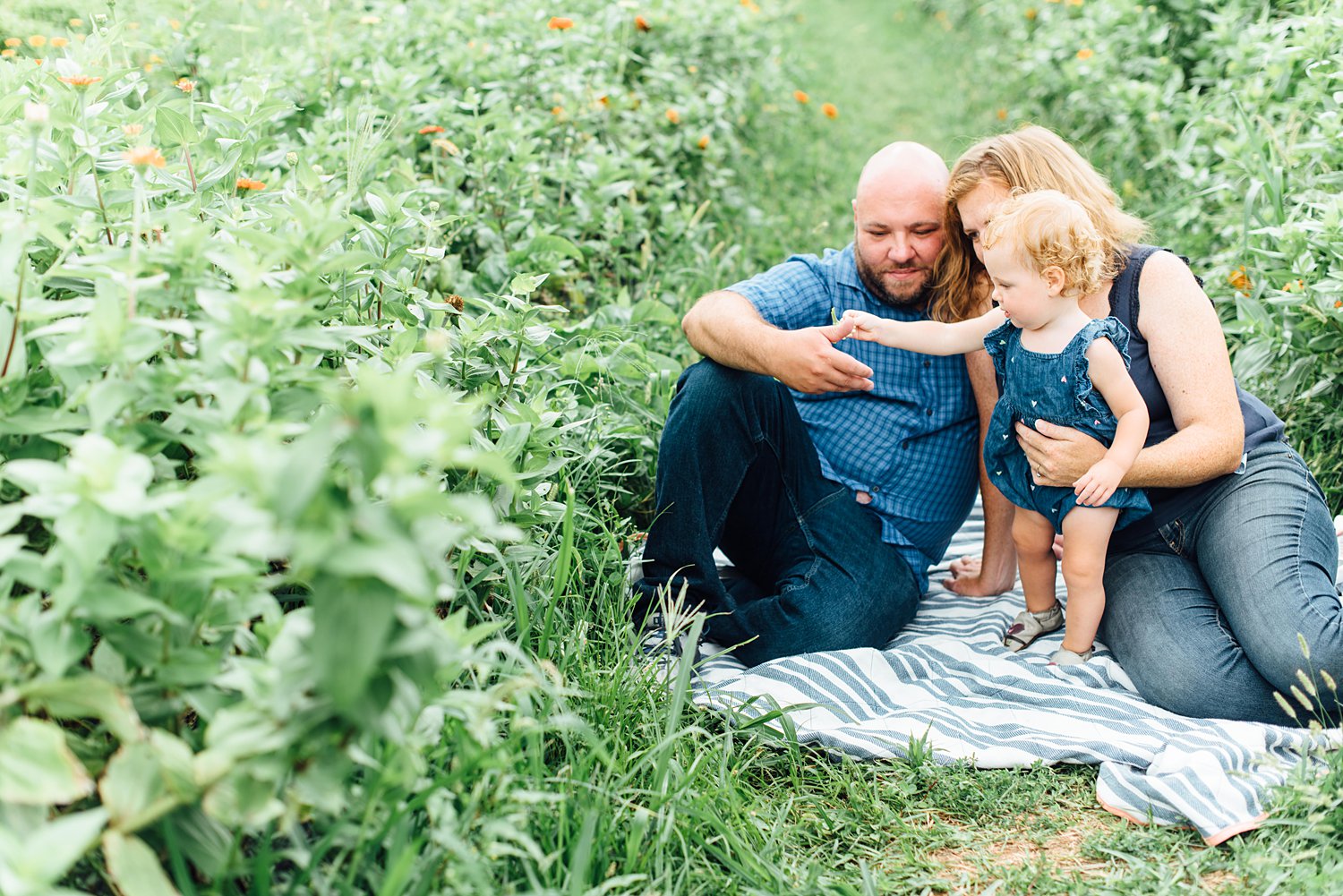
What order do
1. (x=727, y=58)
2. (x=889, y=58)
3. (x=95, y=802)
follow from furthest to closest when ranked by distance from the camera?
(x=889, y=58) < (x=727, y=58) < (x=95, y=802)

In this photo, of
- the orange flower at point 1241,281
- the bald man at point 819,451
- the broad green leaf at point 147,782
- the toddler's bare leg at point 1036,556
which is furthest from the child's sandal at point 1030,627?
the broad green leaf at point 147,782

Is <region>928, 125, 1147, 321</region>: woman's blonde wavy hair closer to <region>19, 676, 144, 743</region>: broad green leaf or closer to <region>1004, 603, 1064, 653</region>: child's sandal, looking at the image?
<region>1004, 603, 1064, 653</region>: child's sandal

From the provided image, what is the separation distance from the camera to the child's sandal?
272 centimetres

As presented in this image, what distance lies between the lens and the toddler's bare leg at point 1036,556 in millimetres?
2615

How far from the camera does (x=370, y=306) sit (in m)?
2.22

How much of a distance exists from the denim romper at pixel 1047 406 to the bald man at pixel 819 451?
254 mm

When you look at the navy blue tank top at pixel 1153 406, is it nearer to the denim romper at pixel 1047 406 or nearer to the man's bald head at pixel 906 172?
the denim romper at pixel 1047 406

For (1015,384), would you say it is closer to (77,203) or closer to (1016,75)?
(77,203)

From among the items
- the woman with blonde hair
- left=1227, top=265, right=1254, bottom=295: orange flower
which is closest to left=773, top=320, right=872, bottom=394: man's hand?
the woman with blonde hair

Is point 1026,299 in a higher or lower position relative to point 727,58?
lower

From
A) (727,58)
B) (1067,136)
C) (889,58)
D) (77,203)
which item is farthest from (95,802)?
(889,58)

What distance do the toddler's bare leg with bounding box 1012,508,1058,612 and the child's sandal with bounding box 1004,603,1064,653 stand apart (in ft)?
0.06

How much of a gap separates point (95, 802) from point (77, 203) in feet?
3.02

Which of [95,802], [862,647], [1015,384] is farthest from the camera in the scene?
[862,647]
